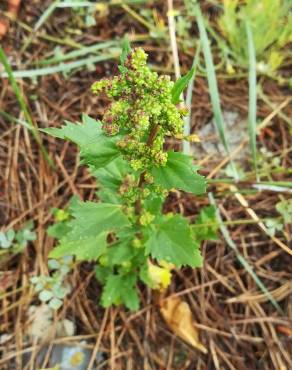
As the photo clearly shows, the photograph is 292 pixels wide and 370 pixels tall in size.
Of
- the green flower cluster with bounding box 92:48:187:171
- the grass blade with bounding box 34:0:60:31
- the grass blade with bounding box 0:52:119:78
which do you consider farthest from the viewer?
the grass blade with bounding box 34:0:60:31

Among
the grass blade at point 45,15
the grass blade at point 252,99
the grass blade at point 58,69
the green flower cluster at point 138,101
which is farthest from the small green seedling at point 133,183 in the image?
the grass blade at point 45,15

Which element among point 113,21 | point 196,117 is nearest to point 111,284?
point 196,117

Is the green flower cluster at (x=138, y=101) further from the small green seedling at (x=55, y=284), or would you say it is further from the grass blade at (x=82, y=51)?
the grass blade at (x=82, y=51)

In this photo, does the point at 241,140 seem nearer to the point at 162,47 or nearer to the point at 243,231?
the point at 243,231

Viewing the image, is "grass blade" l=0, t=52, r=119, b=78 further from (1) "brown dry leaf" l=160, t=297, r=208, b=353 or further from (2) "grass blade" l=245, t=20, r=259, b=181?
(1) "brown dry leaf" l=160, t=297, r=208, b=353

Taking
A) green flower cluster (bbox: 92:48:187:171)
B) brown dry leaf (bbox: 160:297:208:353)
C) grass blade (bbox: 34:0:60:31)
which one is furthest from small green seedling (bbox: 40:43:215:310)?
grass blade (bbox: 34:0:60:31)

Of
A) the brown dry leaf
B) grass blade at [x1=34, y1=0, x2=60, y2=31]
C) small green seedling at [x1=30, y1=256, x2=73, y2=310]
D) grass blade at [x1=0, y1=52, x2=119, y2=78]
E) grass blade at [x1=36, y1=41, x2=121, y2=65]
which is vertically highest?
grass blade at [x1=34, y1=0, x2=60, y2=31]

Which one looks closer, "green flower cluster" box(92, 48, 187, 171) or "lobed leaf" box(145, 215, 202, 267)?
"green flower cluster" box(92, 48, 187, 171)

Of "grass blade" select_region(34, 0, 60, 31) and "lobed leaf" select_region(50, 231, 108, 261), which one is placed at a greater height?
"grass blade" select_region(34, 0, 60, 31)

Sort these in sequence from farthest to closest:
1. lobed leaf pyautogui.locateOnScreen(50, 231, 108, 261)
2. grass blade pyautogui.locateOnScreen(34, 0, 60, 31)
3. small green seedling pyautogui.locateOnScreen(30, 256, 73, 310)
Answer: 1. grass blade pyautogui.locateOnScreen(34, 0, 60, 31)
2. small green seedling pyautogui.locateOnScreen(30, 256, 73, 310)
3. lobed leaf pyautogui.locateOnScreen(50, 231, 108, 261)
